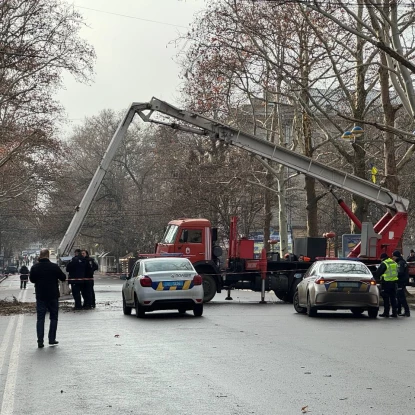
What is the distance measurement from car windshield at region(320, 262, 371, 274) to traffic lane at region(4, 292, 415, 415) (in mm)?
2535

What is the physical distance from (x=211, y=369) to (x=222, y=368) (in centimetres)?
17

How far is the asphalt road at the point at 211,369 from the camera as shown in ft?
31.8

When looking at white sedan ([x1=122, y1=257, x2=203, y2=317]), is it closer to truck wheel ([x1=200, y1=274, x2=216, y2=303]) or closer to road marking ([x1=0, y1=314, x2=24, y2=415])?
road marking ([x1=0, y1=314, x2=24, y2=415])

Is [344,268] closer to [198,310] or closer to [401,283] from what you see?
[401,283]

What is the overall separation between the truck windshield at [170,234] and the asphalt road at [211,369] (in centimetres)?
1170

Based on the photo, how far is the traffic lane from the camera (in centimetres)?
976

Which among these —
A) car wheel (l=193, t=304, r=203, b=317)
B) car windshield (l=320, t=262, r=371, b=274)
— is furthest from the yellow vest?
car wheel (l=193, t=304, r=203, b=317)

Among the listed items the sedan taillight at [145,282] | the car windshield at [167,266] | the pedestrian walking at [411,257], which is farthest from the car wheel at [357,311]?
the pedestrian walking at [411,257]

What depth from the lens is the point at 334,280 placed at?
2331cm

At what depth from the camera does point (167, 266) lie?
24109 mm

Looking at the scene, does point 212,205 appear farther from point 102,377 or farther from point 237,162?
point 102,377

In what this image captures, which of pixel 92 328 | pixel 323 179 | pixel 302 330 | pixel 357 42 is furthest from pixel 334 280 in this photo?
pixel 357 42

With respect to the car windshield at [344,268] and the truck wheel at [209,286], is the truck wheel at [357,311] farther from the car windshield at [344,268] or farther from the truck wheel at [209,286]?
the truck wheel at [209,286]

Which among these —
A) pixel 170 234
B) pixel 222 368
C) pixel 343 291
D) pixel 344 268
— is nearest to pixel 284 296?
pixel 170 234
